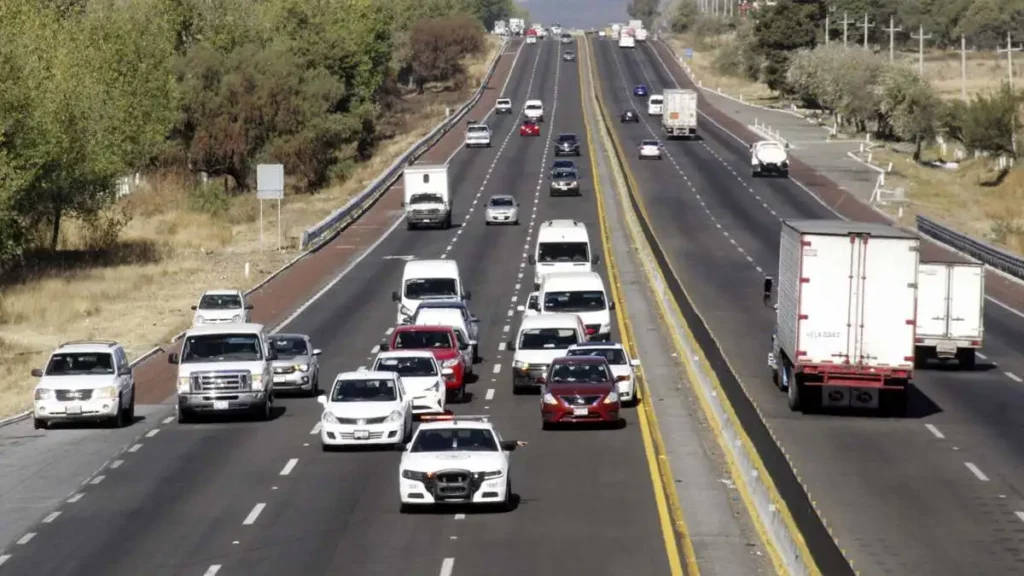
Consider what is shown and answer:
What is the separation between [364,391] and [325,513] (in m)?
6.07

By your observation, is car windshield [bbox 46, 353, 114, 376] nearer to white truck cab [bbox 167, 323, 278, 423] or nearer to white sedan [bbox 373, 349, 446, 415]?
white truck cab [bbox 167, 323, 278, 423]

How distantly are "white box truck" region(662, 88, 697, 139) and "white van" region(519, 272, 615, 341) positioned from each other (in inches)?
2629

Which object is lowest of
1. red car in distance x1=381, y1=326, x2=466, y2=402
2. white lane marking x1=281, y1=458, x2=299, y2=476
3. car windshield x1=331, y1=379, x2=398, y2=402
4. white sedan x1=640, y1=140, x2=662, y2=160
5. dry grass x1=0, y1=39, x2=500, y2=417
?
dry grass x1=0, y1=39, x2=500, y2=417

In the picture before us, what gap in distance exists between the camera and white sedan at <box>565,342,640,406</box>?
35.7 metres

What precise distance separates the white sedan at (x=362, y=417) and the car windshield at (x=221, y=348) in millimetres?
4036

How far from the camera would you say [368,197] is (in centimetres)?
8769

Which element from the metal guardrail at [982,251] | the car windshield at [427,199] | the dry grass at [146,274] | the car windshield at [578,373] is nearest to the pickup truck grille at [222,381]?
the car windshield at [578,373]

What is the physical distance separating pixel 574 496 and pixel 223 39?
93.6 metres

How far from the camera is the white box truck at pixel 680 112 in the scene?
367 ft

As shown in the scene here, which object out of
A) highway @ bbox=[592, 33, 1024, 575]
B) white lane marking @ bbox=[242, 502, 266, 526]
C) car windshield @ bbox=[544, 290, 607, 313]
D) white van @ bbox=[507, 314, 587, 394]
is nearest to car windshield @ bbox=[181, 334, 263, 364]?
white van @ bbox=[507, 314, 587, 394]

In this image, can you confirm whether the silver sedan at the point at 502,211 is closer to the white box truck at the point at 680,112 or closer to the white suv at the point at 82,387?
the white box truck at the point at 680,112

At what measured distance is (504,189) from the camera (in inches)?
3585

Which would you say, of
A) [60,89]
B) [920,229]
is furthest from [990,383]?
[60,89]

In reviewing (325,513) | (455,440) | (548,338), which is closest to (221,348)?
(548,338)
